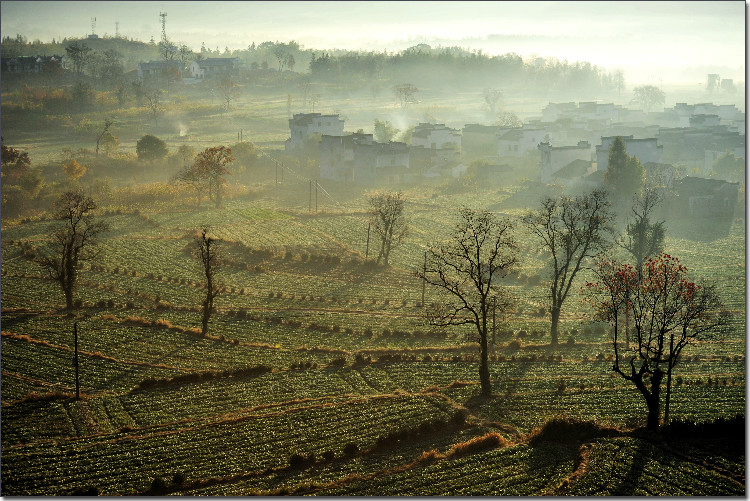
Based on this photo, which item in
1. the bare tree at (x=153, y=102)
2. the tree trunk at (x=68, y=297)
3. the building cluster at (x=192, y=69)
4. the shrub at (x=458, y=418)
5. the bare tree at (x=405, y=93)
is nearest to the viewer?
the shrub at (x=458, y=418)

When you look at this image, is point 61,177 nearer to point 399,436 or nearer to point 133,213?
point 133,213

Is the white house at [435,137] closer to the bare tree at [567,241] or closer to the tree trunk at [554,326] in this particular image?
the bare tree at [567,241]

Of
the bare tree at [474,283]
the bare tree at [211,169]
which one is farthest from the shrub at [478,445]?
the bare tree at [211,169]

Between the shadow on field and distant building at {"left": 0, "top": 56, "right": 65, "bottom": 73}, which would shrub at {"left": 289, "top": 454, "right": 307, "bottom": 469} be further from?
distant building at {"left": 0, "top": 56, "right": 65, "bottom": 73}

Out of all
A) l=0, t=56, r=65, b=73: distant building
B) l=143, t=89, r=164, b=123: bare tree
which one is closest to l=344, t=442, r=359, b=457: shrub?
l=143, t=89, r=164, b=123: bare tree

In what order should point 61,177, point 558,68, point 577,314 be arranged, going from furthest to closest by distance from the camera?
point 558,68 < point 61,177 < point 577,314

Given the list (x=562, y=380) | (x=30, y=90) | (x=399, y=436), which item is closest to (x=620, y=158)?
(x=562, y=380)
